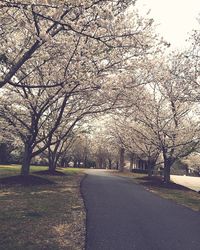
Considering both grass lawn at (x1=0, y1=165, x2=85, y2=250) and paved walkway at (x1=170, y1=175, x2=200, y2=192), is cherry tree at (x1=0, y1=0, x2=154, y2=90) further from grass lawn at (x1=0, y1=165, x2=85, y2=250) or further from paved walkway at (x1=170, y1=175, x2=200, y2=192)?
paved walkway at (x1=170, y1=175, x2=200, y2=192)

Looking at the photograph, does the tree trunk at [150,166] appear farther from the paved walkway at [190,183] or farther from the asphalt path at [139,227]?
the asphalt path at [139,227]

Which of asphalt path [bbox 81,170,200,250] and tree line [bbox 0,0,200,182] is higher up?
tree line [bbox 0,0,200,182]

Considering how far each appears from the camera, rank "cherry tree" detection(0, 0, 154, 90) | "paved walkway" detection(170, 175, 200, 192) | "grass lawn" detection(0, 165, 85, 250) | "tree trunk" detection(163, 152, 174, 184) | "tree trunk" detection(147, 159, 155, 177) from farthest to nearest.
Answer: "tree trunk" detection(147, 159, 155, 177)
"paved walkway" detection(170, 175, 200, 192)
"tree trunk" detection(163, 152, 174, 184)
"cherry tree" detection(0, 0, 154, 90)
"grass lawn" detection(0, 165, 85, 250)

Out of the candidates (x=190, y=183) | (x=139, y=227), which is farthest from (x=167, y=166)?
(x=139, y=227)

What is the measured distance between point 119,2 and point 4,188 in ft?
38.8

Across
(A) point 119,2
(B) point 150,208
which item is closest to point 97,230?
(B) point 150,208

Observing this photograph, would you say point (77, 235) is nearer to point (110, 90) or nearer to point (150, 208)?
point (150, 208)

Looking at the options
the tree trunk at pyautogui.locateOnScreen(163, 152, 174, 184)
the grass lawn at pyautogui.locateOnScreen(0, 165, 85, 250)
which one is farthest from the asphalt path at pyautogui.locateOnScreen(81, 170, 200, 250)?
the tree trunk at pyautogui.locateOnScreen(163, 152, 174, 184)

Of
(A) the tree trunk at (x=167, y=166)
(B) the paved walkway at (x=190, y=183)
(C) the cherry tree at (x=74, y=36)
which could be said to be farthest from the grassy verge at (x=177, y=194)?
(C) the cherry tree at (x=74, y=36)

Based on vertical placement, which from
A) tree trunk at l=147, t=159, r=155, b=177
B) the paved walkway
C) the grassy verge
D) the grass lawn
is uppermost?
tree trunk at l=147, t=159, r=155, b=177

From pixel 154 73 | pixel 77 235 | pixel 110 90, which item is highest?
pixel 154 73

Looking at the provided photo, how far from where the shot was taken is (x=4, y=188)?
17.6 meters

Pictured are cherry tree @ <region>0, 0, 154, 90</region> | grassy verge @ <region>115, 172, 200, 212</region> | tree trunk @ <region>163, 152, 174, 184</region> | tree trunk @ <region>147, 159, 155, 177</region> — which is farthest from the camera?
tree trunk @ <region>147, 159, 155, 177</region>

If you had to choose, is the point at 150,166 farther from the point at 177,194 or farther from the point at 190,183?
the point at 177,194
